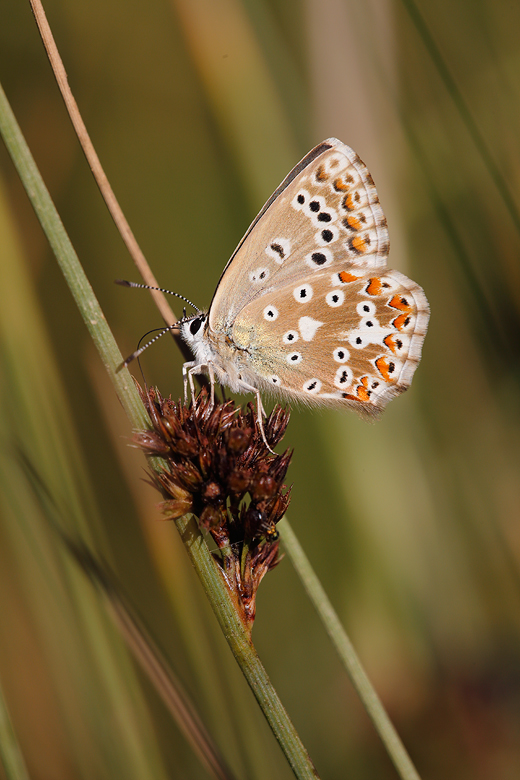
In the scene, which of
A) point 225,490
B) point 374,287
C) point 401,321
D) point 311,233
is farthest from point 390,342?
point 225,490

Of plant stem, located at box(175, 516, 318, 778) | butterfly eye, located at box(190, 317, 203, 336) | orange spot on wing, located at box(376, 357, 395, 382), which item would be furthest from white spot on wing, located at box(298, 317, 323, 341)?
plant stem, located at box(175, 516, 318, 778)

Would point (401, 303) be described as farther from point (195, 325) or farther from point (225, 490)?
point (225, 490)

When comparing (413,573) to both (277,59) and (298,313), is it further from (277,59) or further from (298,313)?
(277,59)

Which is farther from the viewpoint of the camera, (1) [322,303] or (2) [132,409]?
(1) [322,303]

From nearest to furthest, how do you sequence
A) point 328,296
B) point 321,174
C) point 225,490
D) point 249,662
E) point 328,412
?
1. point 249,662
2. point 225,490
3. point 321,174
4. point 328,296
5. point 328,412

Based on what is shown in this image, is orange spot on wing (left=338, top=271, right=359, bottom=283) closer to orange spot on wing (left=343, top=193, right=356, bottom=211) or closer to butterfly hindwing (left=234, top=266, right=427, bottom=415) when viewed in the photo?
butterfly hindwing (left=234, top=266, right=427, bottom=415)

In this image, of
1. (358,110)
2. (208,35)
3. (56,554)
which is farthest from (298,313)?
(208,35)
